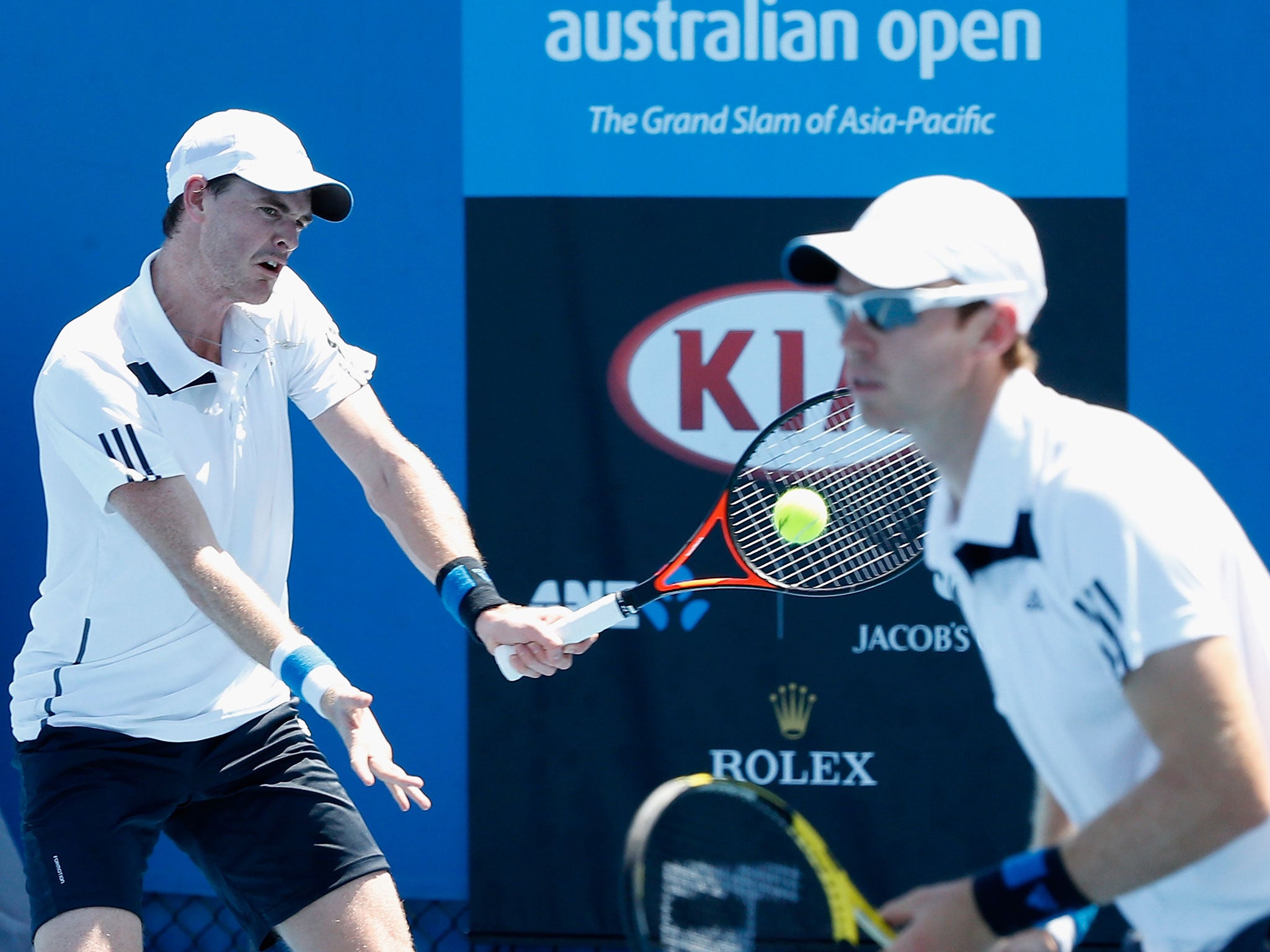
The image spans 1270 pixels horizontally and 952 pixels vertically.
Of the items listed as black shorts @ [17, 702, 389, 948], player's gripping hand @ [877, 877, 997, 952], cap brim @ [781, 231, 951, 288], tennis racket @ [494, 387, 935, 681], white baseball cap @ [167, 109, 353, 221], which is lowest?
black shorts @ [17, 702, 389, 948]

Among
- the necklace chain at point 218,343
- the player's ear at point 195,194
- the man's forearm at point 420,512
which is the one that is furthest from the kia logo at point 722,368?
the player's ear at point 195,194

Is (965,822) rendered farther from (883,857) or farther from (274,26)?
(274,26)

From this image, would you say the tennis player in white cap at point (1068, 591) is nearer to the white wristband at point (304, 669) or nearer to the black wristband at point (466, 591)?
the white wristband at point (304, 669)

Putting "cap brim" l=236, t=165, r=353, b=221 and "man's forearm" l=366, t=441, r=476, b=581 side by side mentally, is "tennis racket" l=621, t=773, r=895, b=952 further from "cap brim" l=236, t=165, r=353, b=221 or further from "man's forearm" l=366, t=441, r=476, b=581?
"cap brim" l=236, t=165, r=353, b=221

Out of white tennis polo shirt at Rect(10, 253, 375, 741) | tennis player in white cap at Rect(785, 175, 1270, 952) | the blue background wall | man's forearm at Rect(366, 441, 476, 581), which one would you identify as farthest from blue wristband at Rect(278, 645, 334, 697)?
the blue background wall

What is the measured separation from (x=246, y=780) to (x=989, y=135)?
208 cm

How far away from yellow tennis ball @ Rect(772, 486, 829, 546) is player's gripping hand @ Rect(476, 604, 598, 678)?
41cm

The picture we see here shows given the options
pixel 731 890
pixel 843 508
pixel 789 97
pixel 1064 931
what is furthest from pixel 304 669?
pixel 789 97

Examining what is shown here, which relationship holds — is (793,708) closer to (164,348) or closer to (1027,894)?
(164,348)

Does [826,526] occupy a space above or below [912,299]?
below

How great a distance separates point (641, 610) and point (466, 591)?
86 cm

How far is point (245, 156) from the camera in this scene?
279 cm

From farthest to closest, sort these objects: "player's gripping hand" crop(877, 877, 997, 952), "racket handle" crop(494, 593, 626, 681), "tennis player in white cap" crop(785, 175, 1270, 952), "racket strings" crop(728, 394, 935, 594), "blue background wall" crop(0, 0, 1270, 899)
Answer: "blue background wall" crop(0, 0, 1270, 899)
"racket strings" crop(728, 394, 935, 594)
"racket handle" crop(494, 593, 626, 681)
"player's gripping hand" crop(877, 877, 997, 952)
"tennis player in white cap" crop(785, 175, 1270, 952)

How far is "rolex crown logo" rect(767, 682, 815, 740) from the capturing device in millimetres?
3613
